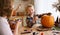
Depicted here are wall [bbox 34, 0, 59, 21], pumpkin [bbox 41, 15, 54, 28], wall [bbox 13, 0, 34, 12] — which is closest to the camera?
pumpkin [bbox 41, 15, 54, 28]

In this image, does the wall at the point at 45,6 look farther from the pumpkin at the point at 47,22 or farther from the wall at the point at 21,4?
the pumpkin at the point at 47,22

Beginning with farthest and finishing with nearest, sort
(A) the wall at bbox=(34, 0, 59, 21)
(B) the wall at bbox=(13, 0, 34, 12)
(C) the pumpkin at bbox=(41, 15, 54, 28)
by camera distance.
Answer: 1. (A) the wall at bbox=(34, 0, 59, 21)
2. (B) the wall at bbox=(13, 0, 34, 12)
3. (C) the pumpkin at bbox=(41, 15, 54, 28)

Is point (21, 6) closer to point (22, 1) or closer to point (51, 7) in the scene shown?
point (22, 1)

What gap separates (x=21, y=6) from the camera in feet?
8.11

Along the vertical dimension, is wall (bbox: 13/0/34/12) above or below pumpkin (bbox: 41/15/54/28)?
above

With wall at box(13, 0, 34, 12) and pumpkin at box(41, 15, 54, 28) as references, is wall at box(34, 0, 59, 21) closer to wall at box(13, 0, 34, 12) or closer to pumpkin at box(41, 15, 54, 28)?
wall at box(13, 0, 34, 12)

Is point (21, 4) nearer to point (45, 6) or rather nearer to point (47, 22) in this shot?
point (45, 6)

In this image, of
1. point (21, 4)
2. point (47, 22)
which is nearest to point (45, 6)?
point (21, 4)

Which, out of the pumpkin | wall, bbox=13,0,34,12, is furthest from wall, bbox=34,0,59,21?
the pumpkin

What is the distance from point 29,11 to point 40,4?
755mm

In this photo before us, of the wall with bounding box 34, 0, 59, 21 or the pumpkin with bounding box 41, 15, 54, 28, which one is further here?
the wall with bounding box 34, 0, 59, 21

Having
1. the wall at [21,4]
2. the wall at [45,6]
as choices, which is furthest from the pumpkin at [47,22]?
the wall at [45,6]

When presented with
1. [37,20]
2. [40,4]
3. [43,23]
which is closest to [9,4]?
[43,23]

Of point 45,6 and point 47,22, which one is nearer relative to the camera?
point 47,22
